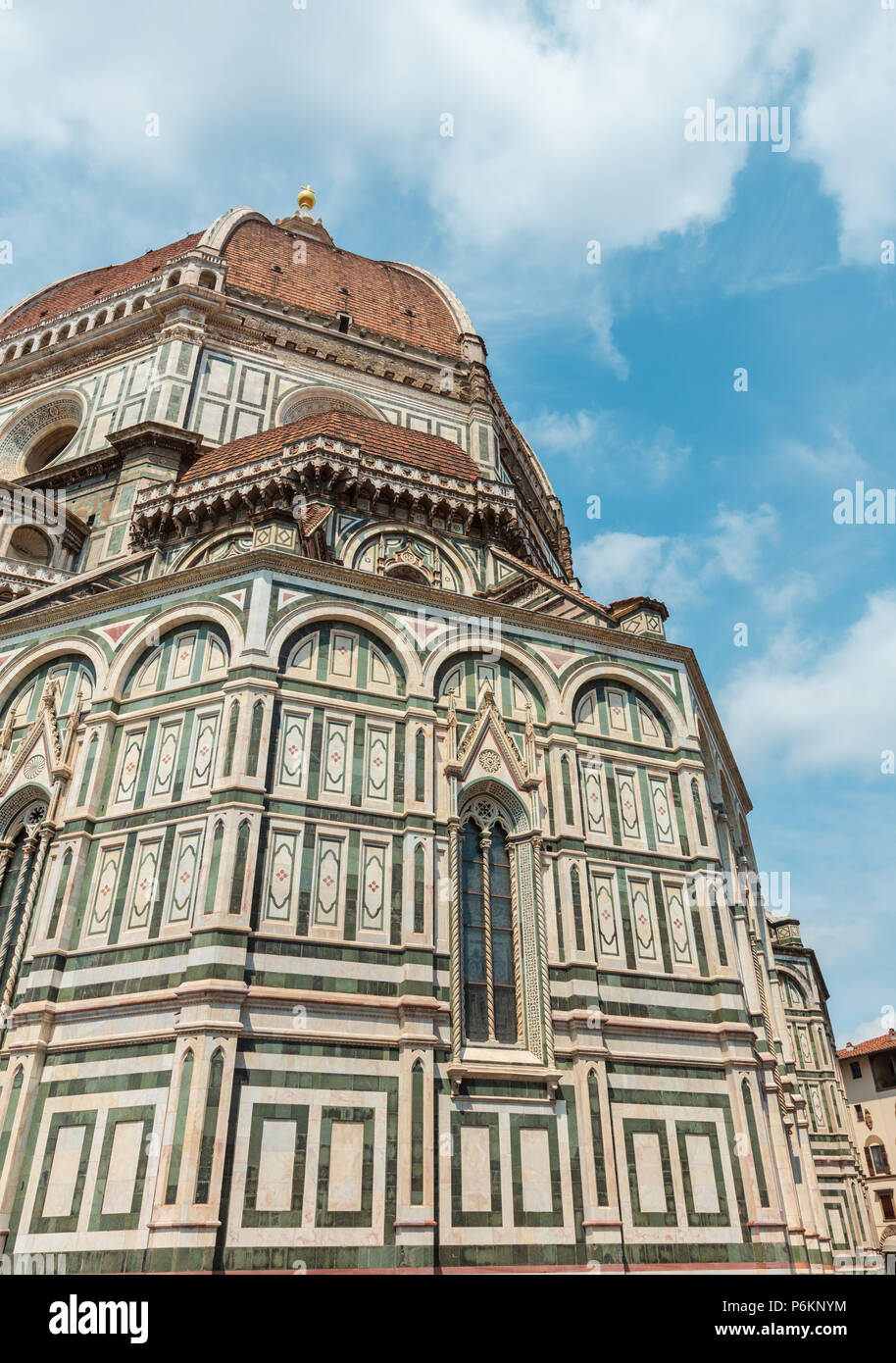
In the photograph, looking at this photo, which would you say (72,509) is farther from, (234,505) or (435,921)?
A: (435,921)

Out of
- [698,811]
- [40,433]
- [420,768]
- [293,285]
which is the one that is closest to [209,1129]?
[420,768]

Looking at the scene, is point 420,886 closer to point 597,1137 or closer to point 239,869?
point 239,869

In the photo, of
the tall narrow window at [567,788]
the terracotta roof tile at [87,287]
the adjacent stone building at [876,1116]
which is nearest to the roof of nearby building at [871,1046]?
the adjacent stone building at [876,1116]

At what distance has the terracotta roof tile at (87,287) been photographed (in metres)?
37.1

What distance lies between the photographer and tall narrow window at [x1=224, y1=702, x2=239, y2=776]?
14.9 m

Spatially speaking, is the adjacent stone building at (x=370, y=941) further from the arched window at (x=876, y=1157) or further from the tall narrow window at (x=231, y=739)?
the arched window at (x=876, y=1157)

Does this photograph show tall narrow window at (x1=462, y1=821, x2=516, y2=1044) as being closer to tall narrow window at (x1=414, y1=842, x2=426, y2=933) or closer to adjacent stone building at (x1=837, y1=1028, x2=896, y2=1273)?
tall narrow window at (x1=414, y1=842, x2=426, y2=933)

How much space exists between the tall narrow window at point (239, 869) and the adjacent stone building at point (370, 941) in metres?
0.05

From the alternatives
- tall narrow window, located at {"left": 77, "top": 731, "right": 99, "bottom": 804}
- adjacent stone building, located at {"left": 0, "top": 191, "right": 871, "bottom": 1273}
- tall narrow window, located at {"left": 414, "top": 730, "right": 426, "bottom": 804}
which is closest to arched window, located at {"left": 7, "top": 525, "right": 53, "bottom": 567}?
adjacent stone building, located at {"left": 0, "top": 191, "right": 871, "bottom": 1273}

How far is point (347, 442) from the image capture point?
2428cm

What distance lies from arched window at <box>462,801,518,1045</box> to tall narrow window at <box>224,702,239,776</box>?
4179mm

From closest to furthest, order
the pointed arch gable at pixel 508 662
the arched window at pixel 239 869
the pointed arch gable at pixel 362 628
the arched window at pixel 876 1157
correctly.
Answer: the arched window at pixel 239 869 → the pointed arch gable at pixel 362 628 → the pointed arch gable at pixel 508 662 → the arched window at pixel 876 1157
